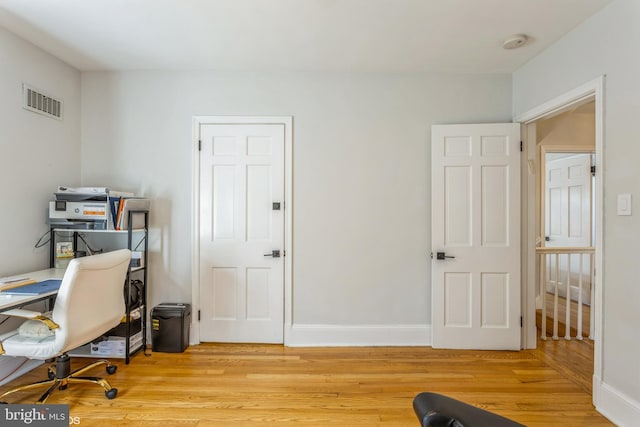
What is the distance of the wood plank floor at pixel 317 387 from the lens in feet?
6.57

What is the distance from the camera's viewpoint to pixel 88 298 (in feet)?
6.68

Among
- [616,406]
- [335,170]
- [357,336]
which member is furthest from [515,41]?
[357,336]

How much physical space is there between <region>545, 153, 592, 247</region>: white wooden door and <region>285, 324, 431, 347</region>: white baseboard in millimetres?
3087

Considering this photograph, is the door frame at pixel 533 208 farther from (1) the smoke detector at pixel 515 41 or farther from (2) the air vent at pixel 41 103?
(2) the air vent at pixel 41 103

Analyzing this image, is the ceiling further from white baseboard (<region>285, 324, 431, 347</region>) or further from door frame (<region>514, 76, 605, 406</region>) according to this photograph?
white baseboard (<region>285, 324, 431, 347</region>)

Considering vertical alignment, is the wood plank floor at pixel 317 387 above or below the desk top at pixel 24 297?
below

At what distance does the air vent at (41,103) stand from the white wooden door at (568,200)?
20.5ft

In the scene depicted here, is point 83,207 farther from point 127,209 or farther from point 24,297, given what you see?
point 24,297

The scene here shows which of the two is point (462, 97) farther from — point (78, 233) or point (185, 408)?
point (78, 233)

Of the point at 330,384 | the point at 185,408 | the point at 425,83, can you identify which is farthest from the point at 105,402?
the point at 425,83

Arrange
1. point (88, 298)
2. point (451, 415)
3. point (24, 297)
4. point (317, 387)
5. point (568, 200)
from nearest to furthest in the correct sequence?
point (451, 415) → point (24, 297) → point (88, 298) → point (317, 387) → point (568, 200)

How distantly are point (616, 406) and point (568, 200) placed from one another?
138 inches

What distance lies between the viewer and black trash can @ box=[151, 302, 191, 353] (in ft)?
9.36

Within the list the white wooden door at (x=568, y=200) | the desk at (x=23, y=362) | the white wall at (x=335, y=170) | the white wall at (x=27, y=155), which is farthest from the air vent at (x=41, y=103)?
the white wooden door at (x=568, y=200)
